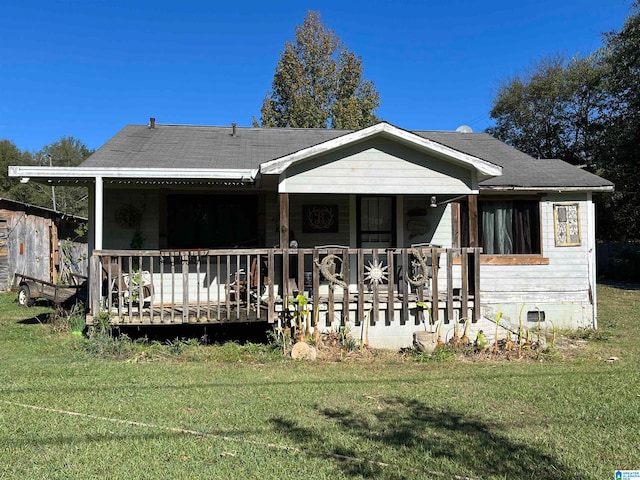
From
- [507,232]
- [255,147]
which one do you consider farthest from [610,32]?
[255,147]

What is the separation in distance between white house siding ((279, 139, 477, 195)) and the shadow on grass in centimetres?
391

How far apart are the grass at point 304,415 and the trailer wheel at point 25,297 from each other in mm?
6376

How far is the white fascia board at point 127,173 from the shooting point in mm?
7355

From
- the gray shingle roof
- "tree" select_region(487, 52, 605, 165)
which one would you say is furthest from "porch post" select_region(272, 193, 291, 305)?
"tree" select_region(487, 52, 605, 165)

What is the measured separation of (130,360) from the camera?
6.48 m

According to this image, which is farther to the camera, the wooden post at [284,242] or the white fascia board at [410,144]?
the white fascia board at [410,144]

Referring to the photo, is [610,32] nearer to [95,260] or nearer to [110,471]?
[95,260]

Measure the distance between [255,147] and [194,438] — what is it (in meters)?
7.41

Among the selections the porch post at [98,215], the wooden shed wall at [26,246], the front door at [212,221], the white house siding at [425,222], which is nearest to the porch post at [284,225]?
the front door at [212,221]

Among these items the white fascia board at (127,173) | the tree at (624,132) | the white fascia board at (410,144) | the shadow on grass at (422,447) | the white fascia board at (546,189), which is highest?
the tree at (624,132)

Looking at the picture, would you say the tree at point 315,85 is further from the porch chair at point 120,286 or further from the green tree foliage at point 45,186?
the porch chair at point 120,286

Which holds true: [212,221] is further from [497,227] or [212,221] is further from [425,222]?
[497,227]

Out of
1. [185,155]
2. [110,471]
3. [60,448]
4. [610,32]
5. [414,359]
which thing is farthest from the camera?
[610,32]

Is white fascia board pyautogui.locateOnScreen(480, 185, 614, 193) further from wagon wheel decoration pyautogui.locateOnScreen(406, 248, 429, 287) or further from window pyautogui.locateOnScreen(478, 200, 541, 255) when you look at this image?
wagon wheel decoration pyautogui.locateOnScreen(406, 248, 429, 287)
